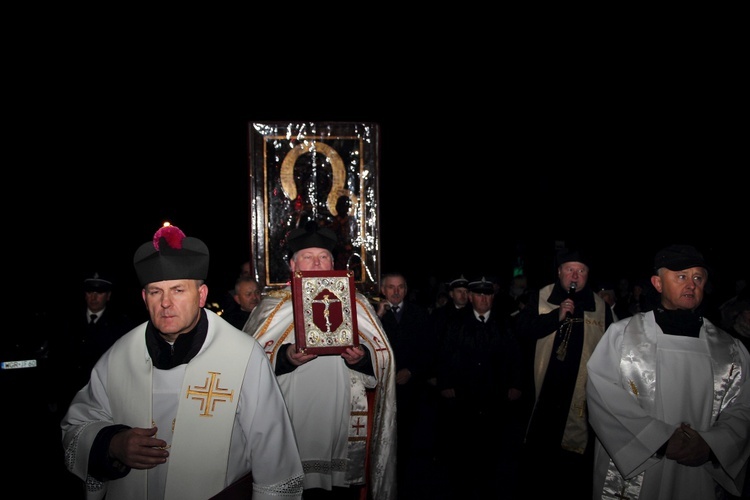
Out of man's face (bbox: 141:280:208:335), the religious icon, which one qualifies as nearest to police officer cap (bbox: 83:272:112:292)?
the religious icon

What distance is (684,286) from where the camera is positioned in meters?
3.81

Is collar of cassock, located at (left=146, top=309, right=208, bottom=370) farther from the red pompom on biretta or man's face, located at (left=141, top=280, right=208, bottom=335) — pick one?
the red pompom on biretta

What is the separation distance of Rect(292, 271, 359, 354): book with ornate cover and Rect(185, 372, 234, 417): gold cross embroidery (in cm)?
100

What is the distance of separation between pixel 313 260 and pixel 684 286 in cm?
242

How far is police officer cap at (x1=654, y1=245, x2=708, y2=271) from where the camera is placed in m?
3.76

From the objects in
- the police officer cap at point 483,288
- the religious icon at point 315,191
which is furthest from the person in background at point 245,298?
the police officer cap at point 483,288

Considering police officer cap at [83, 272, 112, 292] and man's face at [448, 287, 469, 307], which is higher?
police officer cap at [83, 272, 112, 292]

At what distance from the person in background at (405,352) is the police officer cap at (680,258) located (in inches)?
126

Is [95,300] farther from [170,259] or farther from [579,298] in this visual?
[579,298]

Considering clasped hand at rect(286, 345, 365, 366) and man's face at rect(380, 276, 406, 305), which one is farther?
man's face at rect(380, 276, 406, 305)

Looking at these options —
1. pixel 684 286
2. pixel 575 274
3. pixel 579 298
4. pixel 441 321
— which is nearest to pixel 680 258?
pixel 684 286

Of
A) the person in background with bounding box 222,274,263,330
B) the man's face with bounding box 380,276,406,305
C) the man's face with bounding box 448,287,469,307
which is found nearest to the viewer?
the person in background with bounding box 222,274,263,330

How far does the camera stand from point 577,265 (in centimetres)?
563

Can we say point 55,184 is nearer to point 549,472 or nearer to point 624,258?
point 549,472
